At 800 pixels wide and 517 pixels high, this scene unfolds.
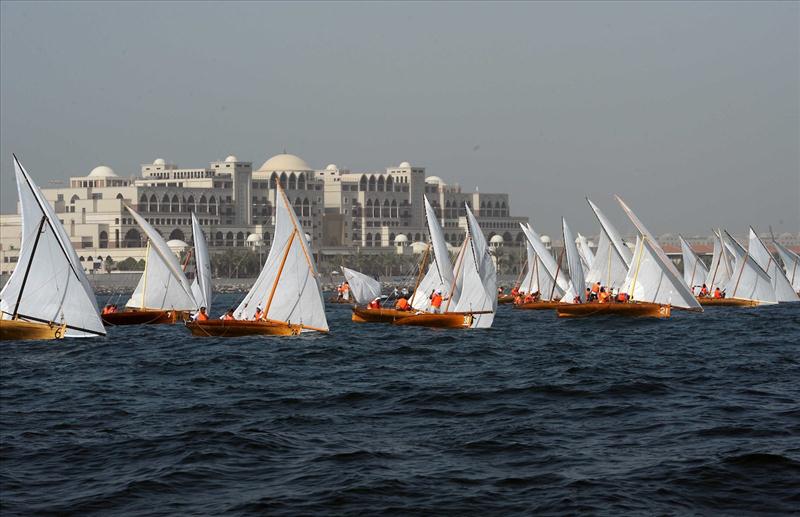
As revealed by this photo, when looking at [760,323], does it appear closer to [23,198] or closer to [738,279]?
[738,279]

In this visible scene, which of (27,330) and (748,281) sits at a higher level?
(748,281)

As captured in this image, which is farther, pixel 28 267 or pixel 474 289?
pixel 474 289

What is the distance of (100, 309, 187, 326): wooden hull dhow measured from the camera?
69562 millimetres

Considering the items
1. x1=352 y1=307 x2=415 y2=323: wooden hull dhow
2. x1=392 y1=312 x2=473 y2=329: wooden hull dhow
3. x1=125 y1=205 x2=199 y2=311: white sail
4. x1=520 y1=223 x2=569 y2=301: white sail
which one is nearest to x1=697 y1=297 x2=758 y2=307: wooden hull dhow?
x1=520 y1=223 x2=569 y2=301: white sail

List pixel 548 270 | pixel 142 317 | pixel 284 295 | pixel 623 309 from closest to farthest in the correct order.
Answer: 1. pixel 284 295
2. pixel 142 317
3. pixel 623 309
4. pixel 548 270

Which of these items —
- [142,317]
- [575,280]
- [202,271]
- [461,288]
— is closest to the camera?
[461,288]

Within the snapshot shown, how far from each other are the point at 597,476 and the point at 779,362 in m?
23.4

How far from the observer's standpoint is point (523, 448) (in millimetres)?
25281

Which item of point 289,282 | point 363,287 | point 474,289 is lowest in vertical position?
point 474,289

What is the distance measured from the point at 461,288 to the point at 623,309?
498 inches

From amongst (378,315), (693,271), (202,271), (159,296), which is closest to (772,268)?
(693,271)

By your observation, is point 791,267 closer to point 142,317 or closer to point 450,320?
point 450,320

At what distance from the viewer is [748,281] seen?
9794cm

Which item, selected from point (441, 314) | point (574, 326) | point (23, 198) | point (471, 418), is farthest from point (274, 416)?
point (574, 326)
